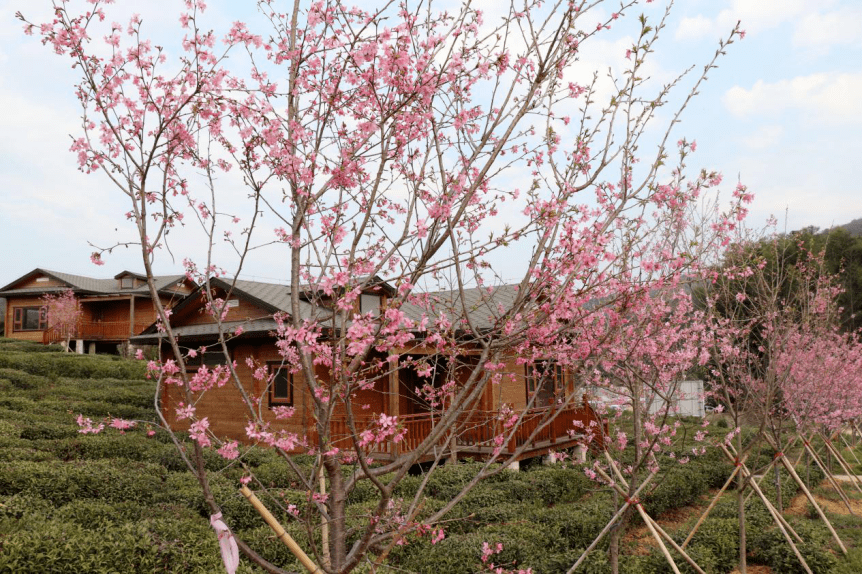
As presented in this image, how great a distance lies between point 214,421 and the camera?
1745 cm

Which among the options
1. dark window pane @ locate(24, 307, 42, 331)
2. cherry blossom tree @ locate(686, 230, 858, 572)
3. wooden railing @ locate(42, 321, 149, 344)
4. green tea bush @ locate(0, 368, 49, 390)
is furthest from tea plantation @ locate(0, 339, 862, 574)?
dark window pane @ locate(24, 307, 42, 331)

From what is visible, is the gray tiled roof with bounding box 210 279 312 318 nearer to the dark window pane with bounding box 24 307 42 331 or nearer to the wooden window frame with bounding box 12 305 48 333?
the wooden window frame with bounding box 12 305 48 333

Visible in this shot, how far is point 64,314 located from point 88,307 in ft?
10.6

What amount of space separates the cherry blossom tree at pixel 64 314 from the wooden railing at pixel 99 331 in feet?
1.48

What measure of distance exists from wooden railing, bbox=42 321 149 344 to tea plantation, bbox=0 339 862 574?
850 inches

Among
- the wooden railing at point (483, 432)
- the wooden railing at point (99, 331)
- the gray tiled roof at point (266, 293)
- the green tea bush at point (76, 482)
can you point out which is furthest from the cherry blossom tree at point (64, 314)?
the green tea bush at point (76, 482)

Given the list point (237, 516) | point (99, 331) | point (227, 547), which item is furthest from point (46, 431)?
point (99, 331)

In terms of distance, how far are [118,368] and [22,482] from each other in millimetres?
19189

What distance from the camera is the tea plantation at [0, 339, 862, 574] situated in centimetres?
634

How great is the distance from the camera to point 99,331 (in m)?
36.2

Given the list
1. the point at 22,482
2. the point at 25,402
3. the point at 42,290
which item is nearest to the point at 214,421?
the point at 25,402

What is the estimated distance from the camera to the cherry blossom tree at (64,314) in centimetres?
3338

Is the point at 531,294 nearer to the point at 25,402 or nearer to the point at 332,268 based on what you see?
the point at 332,268

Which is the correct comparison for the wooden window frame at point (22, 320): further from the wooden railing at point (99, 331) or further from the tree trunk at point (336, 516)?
the tree trunk at point (336, 516)
